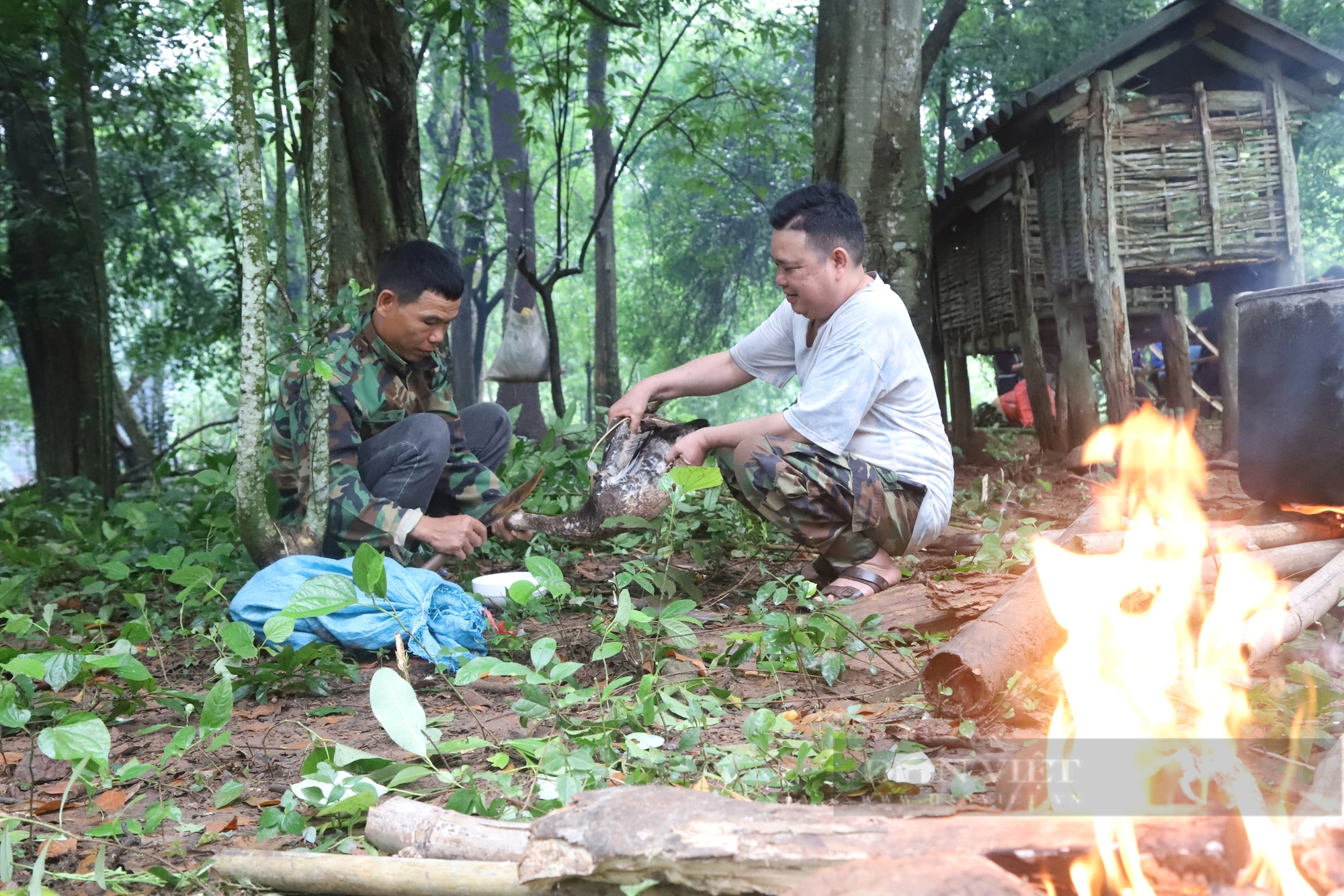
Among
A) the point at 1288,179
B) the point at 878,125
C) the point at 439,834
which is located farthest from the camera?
the point at 1288,179

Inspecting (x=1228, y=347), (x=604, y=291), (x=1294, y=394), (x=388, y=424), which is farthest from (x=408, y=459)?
(x=604, y=291)

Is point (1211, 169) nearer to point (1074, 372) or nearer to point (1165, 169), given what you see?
point (1165, 169)

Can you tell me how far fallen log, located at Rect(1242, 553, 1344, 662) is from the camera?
8.48ft

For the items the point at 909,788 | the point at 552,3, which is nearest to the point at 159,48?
the point at 552,3

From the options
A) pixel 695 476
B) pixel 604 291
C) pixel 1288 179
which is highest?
pixel 604 291

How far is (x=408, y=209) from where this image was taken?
6520mm

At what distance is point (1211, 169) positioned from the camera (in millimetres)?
7684

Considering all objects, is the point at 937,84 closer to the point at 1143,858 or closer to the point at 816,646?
the point at 816,646

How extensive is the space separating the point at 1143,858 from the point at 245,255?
3.02 meters

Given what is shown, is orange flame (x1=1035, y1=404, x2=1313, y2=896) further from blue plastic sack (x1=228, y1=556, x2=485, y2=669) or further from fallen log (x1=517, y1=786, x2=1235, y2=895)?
blue plastic sack (x1=228, y1=556, x2=485, y2=669)

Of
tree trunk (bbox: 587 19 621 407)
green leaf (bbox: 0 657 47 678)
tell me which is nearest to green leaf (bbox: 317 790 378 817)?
green leaf (bbox: 0 657 47 678)

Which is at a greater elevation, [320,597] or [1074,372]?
[1074,372]

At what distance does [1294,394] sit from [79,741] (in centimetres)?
432

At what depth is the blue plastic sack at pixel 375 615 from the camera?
3109 mm
